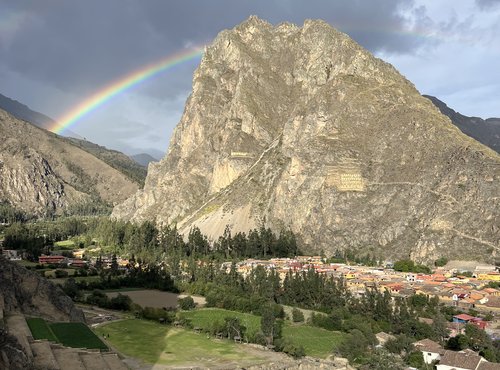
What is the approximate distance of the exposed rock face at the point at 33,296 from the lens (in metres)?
63.7

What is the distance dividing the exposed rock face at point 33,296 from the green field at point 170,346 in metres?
6.12

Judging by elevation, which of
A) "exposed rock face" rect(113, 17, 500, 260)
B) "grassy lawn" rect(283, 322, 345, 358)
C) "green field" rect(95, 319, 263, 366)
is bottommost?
"green field" rect(95, 319, 263, 366)

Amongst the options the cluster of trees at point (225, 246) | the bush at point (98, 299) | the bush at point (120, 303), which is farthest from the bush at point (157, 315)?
the cluster of trees at point (225, 246)

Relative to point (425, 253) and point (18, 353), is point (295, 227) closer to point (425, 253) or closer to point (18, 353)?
point (425, 253)

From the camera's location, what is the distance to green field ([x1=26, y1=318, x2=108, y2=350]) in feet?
176

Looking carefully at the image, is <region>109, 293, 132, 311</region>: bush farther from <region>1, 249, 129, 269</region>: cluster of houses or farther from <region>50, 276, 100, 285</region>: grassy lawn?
<region>1, 249, 129, 269</region>: cluster of houses

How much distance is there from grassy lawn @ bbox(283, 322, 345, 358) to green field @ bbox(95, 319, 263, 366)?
8.95 m

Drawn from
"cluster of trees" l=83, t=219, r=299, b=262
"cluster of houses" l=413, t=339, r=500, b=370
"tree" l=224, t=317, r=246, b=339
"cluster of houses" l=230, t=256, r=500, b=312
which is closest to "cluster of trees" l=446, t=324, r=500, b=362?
"cluster of houses" l=413, t=339, r=500, b=370

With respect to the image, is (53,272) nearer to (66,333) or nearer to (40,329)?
(66,333)

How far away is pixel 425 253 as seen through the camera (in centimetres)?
13250

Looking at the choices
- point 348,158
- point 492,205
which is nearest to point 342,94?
point 348,158

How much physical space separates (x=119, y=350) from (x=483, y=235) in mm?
100674

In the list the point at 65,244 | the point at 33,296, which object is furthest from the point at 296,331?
the point at 65,244

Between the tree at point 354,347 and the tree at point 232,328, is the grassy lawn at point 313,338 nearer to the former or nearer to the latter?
the tree at point 354,347
